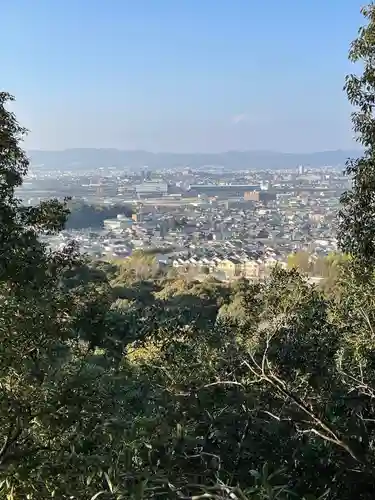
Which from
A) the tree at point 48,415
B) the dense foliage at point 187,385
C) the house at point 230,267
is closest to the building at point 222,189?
the house at point 230,267

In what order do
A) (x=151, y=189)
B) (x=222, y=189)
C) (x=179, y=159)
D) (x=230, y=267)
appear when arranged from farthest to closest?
(x=179, y=159)
(x=222, y=189)
(x=151, y=189)
(x=230, y=267)

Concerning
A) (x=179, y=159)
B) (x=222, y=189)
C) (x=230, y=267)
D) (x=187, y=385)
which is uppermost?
(x=179, y=159)

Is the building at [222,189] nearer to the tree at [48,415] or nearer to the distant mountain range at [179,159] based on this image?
the distant mountain range at [179,159]

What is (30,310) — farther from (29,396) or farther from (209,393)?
(209,393)

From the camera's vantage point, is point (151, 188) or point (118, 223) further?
point (151, 188)

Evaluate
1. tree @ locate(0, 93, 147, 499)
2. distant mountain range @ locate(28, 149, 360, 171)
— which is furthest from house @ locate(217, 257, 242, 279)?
distant mountain range @ locate(28, 149, 360, 171)

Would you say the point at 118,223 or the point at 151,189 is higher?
the point at 151,189

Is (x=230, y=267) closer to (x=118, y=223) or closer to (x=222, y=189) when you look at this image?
(x=118, y=223)

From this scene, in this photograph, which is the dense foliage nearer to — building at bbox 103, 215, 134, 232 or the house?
the house

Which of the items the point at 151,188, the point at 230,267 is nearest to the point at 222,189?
the point at 151,188
